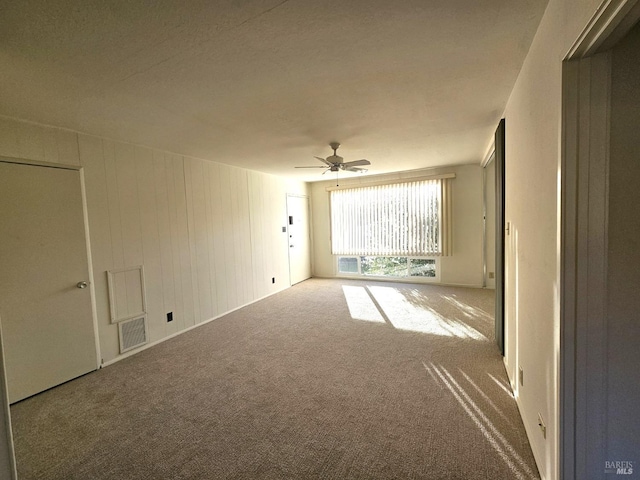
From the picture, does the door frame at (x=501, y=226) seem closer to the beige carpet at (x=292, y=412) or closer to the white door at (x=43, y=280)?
the beige carpet at (x=292, y=412)

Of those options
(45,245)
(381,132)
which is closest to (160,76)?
(45,245)

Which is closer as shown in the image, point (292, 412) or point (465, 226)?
point (292, 412)

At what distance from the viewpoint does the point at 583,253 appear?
1.16m

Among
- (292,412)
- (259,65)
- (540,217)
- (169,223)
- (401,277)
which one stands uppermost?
(259,65)

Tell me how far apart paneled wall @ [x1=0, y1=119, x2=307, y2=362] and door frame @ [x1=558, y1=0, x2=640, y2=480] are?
12.7ft

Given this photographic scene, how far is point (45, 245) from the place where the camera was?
268 centimetres

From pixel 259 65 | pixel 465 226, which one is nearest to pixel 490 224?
pixel 465 226

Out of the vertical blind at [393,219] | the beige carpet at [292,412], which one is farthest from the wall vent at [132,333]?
the vertical blind at [393,219]

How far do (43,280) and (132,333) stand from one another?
108 cm

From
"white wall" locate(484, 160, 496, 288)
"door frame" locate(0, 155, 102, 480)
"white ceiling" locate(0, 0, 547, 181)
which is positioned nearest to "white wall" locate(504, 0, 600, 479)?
"white ceiling" locate(0, 0, 547, 181)

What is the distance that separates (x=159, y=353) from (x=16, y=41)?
3014mm

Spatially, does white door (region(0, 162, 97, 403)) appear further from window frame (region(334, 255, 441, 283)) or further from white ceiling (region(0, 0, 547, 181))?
window frame (region(334, 255, 441, 283))

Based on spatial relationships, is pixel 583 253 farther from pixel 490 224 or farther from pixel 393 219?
pixel 393 219

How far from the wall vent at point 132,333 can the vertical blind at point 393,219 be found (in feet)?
14.4
